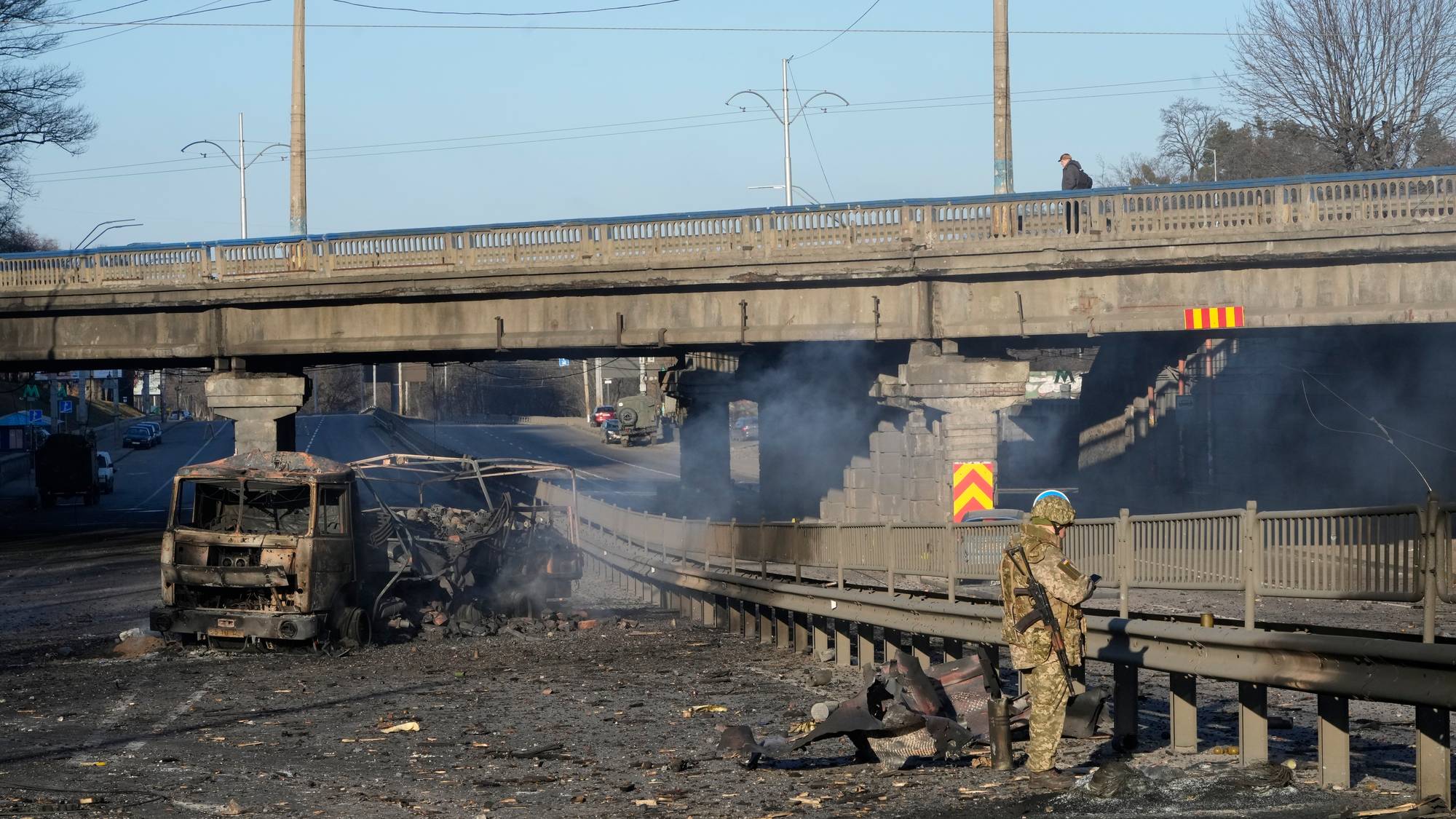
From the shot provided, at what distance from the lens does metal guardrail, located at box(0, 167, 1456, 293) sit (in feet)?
86.3

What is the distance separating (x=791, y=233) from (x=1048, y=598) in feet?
70.8

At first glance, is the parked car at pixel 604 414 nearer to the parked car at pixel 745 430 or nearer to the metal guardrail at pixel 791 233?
the parked car at pixel 745 430

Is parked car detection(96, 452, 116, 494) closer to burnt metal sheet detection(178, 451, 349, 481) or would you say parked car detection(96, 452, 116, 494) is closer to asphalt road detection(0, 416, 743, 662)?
asphalt road detection(0, 416, 743, 662)

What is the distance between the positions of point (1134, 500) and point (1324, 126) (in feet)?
55.1

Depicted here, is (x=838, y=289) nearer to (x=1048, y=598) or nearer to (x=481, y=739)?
(x=481, y=739)

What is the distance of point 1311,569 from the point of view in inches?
332

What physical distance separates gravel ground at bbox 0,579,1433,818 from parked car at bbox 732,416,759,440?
8332cm

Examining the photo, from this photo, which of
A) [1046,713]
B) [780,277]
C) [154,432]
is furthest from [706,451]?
[154,432]

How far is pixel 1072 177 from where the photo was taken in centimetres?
2988

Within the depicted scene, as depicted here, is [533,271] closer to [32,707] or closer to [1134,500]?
[32,707]

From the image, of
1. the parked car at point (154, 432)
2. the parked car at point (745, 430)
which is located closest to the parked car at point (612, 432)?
the parked car at point (745, 430)

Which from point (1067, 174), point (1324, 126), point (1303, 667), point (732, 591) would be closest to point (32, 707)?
point (732, 591)

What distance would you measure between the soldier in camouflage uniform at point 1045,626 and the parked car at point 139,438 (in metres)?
87.7

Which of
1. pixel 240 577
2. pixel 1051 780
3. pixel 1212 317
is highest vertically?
pixel 1212 317
